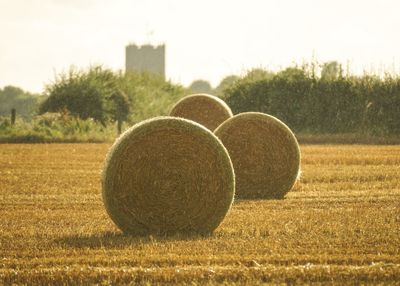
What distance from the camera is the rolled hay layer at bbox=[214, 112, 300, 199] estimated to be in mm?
13406

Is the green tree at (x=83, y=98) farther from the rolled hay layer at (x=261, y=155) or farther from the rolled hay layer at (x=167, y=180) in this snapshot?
the rolled hay layer at (x=167, y=180)

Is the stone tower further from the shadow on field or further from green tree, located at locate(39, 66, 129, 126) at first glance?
the shadow on field

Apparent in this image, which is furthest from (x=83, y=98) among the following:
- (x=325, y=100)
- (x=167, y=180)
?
(x=167, y=180)

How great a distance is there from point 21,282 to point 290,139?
24.8 ft

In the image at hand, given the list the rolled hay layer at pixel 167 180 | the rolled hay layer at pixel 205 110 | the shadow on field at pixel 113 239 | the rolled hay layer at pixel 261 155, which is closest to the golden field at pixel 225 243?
the shadow on field at pixel 113 239

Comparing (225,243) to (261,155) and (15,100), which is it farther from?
(15,100)

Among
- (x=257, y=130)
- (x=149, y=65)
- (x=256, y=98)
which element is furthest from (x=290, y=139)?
(x=149, y=65)

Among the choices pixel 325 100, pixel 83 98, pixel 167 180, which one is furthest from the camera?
pixel 83 98

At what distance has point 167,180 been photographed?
30.6 feet

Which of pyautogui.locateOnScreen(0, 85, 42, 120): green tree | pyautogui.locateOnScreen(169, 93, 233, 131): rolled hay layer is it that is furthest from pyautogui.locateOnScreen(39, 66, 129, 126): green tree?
pyautogui.locateOnScreen(0, 85, 42, 120): green tree

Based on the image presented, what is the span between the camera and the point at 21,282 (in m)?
6.96

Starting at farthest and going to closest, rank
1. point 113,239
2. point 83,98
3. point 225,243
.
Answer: point 83,98 < point 113,239 < point 225,243

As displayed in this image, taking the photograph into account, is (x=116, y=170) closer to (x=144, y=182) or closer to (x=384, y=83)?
(x=144, y=182)

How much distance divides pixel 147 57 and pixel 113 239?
8994cm
